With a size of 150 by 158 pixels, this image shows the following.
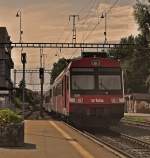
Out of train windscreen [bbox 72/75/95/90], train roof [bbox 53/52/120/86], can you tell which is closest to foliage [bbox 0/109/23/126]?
train windscreen [bbox 72/75/95/90]

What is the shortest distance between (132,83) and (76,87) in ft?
309

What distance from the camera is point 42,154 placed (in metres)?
16.0

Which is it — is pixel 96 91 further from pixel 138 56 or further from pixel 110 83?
pixel 138 56

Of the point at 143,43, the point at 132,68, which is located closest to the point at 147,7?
the point at 143,43

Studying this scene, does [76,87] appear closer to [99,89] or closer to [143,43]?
[99,89]

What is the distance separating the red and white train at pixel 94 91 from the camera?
98.8 feet

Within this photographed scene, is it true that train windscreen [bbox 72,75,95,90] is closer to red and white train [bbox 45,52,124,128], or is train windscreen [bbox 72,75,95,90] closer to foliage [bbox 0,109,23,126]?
red and white train [bbox 45,52,124,128]

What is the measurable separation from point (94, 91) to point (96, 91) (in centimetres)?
10

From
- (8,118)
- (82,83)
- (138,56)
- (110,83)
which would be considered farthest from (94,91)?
(138,56)

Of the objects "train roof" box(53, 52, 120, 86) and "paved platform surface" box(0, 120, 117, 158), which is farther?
"train roof" box(53, 52, 120, 86)

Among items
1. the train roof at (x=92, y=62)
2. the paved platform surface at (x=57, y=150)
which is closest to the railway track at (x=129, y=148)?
the paved platform surface at (x=57, y=150)

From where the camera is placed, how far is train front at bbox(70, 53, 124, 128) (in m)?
30.1

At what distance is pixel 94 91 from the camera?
3042 cm

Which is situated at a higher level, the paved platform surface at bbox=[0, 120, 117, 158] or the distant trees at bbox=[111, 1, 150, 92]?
the distant trees at bbox=[111, 1, 150, 92]
